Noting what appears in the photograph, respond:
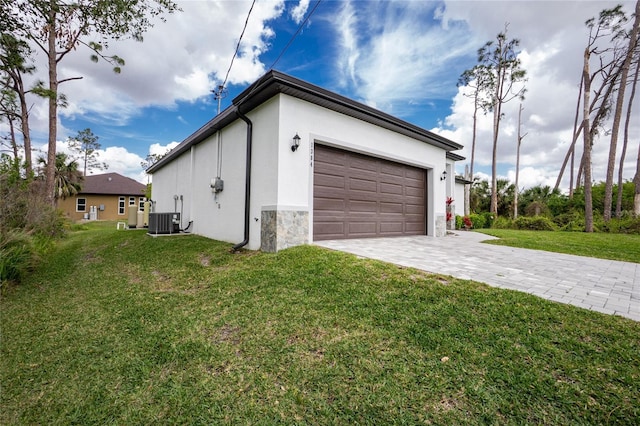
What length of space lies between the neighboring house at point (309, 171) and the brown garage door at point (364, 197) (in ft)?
0.08

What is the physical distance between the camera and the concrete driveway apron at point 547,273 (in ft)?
9.31

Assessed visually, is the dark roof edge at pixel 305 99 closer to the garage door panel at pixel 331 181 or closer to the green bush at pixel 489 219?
the garage door panel at pixel 331 181

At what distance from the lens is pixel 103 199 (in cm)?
2630

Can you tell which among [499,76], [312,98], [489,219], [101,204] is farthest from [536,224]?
[101,204]

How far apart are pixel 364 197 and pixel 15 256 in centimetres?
725

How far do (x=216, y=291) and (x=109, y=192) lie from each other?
98.8ft

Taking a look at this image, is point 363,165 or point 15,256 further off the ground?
point 363,165

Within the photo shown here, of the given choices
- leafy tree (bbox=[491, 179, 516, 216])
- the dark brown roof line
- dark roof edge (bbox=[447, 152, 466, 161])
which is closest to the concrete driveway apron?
dark roof edge (bbox=[447, 152, 466, 161])

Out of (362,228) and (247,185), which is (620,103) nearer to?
(362,228)

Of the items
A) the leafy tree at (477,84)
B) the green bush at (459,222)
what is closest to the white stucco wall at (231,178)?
the green bush at (459,222)

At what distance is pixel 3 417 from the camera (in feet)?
6.11

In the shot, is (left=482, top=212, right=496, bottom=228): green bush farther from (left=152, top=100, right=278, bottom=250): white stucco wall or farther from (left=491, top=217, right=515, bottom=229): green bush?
(left=152, top=100, right=278, bottom=250): white stucco wall

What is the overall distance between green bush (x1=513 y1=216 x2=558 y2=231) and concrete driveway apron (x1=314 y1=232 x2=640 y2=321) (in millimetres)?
9841

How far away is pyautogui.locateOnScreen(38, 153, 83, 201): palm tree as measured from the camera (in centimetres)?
2078
